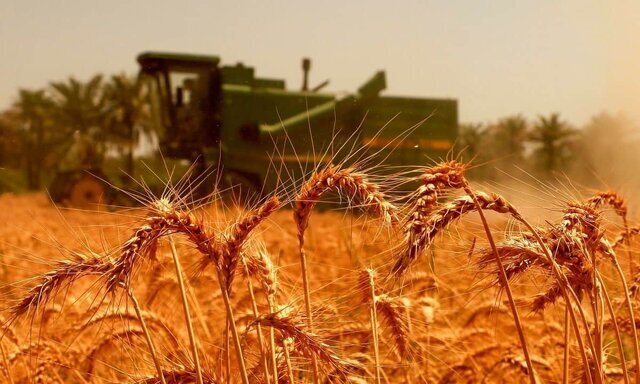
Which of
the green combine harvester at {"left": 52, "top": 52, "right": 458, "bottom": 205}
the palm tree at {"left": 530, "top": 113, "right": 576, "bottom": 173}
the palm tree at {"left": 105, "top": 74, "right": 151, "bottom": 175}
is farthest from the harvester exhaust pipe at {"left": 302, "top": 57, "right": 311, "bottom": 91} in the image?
the palm tree at {"left": 530, "top": 113, "right": 576, "bottom": 173}

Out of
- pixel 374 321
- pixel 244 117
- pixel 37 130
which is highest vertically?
pixel 374 321

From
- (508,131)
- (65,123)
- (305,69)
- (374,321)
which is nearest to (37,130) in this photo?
(65,123)

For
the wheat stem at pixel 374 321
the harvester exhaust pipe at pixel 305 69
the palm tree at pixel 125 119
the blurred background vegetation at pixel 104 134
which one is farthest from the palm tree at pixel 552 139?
the wheat stem at pixel 374 321

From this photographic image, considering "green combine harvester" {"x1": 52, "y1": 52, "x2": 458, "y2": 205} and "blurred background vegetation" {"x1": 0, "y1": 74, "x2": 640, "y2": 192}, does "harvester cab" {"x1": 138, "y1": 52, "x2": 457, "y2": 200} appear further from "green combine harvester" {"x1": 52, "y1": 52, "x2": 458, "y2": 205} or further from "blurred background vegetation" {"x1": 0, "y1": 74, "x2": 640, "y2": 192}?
"blurred background vegetation" {"x1": 0, "y1": 74, "x2": 640, "y2": 192}

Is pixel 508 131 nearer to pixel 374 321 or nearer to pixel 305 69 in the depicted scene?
pixel 305 69

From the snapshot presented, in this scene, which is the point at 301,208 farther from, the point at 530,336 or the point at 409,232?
the point at 530,336

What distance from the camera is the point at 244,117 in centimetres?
1889

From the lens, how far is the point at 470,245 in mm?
1670

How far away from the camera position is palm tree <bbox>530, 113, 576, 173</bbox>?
→ 60375mm

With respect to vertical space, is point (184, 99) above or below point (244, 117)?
above

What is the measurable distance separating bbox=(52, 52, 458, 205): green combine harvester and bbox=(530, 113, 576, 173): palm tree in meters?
41.3

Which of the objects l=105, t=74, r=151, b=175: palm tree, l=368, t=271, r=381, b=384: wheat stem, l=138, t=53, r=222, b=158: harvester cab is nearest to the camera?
l=368, t=271, r=381, b=384: wheat stem

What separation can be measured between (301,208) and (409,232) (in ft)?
1.12

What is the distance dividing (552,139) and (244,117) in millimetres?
44805
